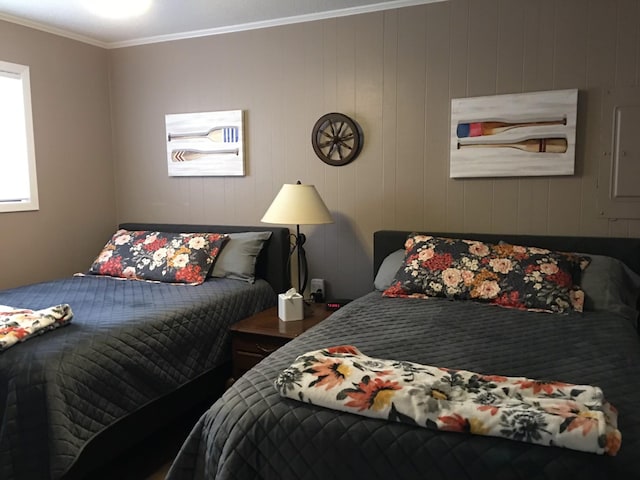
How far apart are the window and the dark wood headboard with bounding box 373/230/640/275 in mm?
2197

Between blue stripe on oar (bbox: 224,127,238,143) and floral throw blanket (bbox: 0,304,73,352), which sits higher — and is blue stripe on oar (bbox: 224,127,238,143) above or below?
above

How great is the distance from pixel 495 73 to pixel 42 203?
2860 mm

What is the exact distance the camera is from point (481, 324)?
1.99 m

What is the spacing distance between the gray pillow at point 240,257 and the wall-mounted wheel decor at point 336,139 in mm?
610

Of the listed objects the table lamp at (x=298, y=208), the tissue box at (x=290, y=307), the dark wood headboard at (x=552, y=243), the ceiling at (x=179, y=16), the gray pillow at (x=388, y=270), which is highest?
the ceiling at (x=179, y=16)

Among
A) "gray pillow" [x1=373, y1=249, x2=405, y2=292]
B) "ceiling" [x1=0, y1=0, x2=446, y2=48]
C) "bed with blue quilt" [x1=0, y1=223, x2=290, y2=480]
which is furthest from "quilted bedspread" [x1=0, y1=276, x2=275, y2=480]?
"ceiling" [x1=0, y1=0, x2=446, y2=48]

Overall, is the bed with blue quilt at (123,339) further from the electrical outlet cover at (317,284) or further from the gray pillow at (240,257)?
the electrical outlet cover at (317,284)

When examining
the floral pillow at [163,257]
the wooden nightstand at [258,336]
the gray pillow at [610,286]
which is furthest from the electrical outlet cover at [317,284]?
the gray pillow at [610,286]

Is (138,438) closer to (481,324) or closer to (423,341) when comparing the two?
(423,341)

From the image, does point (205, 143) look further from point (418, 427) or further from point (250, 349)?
point (418, 427)

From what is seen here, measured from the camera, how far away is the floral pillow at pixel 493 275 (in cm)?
223

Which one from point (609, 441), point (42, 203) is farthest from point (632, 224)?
point (42, 203)

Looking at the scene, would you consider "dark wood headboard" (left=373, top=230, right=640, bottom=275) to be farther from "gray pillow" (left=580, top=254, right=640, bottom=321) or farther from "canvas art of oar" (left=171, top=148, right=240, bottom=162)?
"canvas art of oar" (left=171, top=148, right=240, bottom=162)

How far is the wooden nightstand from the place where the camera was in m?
2.49
